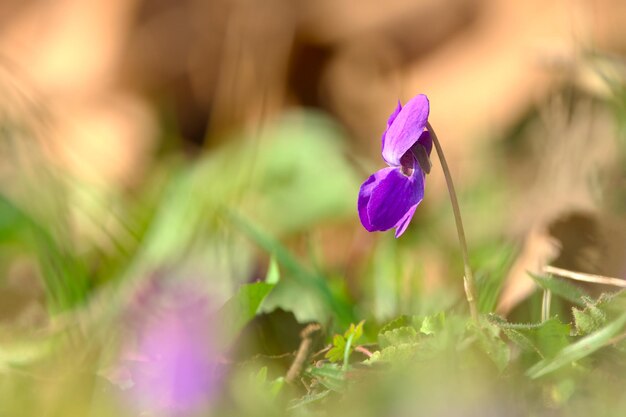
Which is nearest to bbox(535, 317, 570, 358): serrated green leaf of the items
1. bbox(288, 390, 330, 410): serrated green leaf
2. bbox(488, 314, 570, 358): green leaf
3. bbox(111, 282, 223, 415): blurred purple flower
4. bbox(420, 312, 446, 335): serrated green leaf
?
bbox(488, 314, 570, 358): green leaf

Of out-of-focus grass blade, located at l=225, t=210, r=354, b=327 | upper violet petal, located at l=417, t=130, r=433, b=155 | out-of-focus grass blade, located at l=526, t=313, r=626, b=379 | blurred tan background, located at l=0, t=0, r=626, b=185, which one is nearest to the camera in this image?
out-of-focus grass blade, located at l=526, t=313, r=626, b=379

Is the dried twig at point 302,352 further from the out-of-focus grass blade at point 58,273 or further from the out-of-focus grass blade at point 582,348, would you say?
the out-of-focus grass blade at point 58,273

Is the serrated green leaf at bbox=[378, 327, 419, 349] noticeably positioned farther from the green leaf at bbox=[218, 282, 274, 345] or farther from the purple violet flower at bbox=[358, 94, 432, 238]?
the green leaf at bbox=[218, 282, 274, 345]

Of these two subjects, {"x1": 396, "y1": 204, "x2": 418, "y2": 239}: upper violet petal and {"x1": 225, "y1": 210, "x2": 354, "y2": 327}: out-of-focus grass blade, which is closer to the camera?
{"x1": 396, "y1": 204, "x2": 418, "y2": 239}: upper violet petal

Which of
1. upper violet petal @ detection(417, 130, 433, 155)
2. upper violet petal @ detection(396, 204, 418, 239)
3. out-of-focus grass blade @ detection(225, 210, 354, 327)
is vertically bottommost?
out-of-focus grass blade @ detection(225, 210, 354, 327)

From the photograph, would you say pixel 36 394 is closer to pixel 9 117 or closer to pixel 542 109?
pixel 9 117

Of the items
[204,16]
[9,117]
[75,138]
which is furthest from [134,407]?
[204,16]

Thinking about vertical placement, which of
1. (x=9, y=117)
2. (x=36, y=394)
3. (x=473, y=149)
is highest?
(x=9, y=117)
